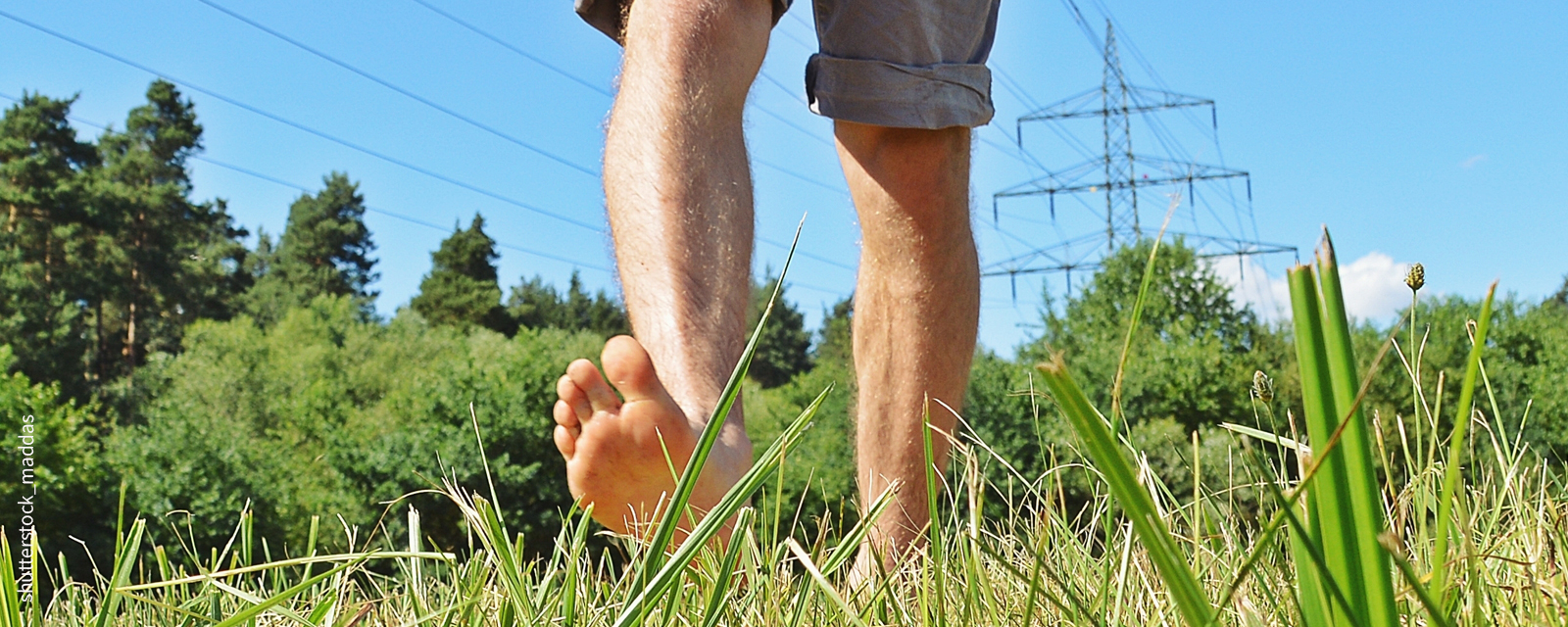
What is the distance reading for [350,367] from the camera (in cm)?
2005

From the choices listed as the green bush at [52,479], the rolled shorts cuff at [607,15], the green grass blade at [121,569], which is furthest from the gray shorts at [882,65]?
the green bush at [52,479]

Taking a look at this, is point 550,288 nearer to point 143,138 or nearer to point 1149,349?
point 143,138

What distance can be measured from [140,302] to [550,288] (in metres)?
12.8

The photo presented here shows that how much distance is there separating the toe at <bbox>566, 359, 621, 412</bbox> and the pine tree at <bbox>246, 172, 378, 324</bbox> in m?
31.7

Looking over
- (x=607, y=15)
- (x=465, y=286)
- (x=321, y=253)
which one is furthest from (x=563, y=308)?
(x=607, y=15)

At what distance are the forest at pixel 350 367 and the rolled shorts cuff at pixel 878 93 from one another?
0.26 m

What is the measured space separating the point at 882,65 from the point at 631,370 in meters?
0.57

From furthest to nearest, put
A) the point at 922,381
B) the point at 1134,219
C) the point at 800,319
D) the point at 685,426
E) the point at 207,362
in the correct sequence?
the point at 800,319, the point at 207,362, the point at 1134,219, the point at 922,381, the point at 685,426

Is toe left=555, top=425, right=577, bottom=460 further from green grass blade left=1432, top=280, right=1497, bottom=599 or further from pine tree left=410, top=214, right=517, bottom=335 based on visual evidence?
Answer: pine tree left=410, top=214, right=517, bottom=335

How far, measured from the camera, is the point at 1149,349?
11469mm

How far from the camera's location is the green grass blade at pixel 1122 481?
0.17 meters

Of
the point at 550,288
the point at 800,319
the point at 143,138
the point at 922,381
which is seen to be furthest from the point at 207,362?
the point at 922,381

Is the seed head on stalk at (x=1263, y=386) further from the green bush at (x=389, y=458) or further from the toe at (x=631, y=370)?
the green bush at (x=389, y=458)

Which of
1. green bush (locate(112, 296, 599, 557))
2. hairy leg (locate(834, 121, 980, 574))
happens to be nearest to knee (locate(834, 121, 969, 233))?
hairy leg (locate(834, 121, 980, 574))
